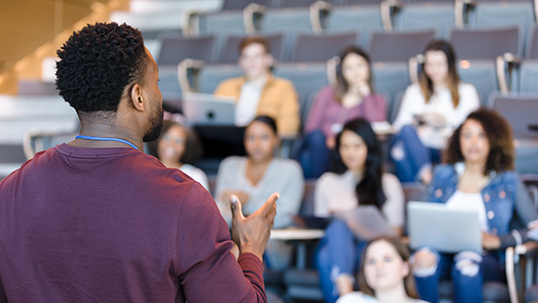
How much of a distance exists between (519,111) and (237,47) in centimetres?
137

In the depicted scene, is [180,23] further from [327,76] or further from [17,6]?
[327,76]

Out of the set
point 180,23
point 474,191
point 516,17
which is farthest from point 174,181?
point 180,23

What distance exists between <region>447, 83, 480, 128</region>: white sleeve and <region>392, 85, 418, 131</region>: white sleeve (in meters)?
0.13

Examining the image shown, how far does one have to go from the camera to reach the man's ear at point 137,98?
1.78ft

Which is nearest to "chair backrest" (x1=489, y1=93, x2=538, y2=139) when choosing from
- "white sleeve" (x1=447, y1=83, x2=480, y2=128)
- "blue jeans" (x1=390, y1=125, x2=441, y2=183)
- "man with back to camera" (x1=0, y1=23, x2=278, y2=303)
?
"white sleeve" (x1=447, y1=83, x2=480, y2=128)

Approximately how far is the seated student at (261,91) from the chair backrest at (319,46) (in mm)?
379

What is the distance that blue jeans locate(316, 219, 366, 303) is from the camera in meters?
1.46

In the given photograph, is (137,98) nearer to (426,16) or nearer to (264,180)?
(264,180)

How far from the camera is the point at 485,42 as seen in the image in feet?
7.66

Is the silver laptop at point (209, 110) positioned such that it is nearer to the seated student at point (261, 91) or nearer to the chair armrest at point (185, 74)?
the seated student at point (261, 91)

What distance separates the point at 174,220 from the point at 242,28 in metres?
2.56

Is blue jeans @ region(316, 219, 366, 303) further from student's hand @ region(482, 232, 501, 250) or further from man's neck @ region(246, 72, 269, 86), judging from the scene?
man's neck @ region(246, 72, 269, 86)

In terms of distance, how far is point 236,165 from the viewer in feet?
6.02

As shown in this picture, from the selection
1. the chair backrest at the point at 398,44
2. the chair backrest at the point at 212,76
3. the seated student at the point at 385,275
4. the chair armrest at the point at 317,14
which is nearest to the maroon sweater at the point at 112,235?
the seated student at the point at 385,275
